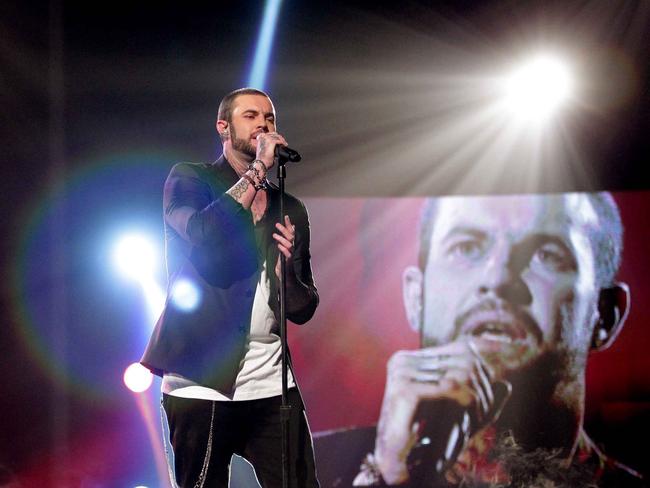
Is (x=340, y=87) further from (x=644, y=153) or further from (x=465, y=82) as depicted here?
(x=644, y=153)

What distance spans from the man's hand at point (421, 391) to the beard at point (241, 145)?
7.20 ft

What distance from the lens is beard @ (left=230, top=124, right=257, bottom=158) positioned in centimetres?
217

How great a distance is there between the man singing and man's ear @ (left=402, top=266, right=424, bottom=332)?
209cm

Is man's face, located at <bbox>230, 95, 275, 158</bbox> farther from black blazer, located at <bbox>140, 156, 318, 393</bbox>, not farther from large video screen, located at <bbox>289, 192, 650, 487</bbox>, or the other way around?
large video screen, located at <bbox>289, 192, 650, 487</bbox>

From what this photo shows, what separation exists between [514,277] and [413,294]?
0.54 meters

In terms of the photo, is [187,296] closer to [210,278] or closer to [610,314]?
[210,278]

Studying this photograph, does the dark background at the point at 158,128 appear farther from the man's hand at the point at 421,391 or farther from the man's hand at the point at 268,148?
the man's hand at the point at 268,148

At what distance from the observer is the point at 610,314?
4047mm

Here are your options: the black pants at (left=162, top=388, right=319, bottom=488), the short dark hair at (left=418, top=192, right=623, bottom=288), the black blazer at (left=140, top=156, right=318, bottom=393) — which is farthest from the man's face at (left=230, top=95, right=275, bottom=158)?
the short dark hair at (left=418, top=192, right=623, bottom=288)

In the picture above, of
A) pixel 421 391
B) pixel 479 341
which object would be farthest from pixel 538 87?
pixel 421 391

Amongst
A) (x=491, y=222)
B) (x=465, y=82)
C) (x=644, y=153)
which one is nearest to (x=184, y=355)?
(x=491, y=222)

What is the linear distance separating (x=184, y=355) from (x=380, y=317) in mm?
2280

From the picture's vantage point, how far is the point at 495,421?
13.3 ft

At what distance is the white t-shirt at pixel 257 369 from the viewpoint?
199cm
